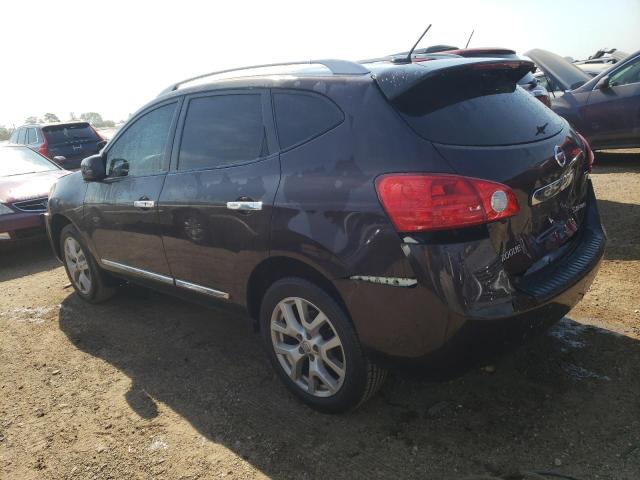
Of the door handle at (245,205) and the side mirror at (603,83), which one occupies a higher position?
the door handle at (245,205)

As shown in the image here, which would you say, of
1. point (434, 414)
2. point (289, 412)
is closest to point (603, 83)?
point (434, 414)

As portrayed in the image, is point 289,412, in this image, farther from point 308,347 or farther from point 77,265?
point 77,265

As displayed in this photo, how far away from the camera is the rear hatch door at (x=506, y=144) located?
87.4 inches

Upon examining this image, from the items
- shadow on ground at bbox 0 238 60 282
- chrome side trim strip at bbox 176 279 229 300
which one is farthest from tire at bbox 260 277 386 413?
shadow on ground at bbox 0 238 60 282

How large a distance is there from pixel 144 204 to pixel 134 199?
0.17 m

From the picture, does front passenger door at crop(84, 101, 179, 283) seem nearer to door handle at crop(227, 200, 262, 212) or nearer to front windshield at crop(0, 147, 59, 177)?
door handle at crop(227, 200, 262, 212)

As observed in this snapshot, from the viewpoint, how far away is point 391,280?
2184mm

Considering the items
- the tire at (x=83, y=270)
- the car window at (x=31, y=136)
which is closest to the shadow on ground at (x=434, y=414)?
the tire at (x=83, y=270)

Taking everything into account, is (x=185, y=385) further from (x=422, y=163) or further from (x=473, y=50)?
(x=473, y=50)

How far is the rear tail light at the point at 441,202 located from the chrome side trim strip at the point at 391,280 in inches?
8.2

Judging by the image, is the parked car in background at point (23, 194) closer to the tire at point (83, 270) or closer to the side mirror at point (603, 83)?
the tire at point (83, 270)

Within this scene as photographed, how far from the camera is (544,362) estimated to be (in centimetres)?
298

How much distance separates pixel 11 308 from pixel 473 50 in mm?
5588

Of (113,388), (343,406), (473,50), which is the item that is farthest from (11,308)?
(473,50)
